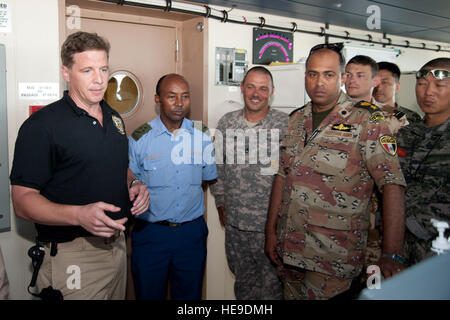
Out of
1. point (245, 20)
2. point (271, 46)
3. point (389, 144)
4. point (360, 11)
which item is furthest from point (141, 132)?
point (360, 11)

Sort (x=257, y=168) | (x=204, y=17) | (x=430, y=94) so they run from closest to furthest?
(x=430, y=94) < (x=257, y=168) < (x=204, y=17)

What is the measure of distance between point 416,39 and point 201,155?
3430 mm

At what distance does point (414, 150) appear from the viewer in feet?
6.25

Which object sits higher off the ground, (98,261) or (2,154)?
(2,154)

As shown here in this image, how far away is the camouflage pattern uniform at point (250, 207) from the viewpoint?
2.38m

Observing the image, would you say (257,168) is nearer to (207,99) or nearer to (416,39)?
(207,99)

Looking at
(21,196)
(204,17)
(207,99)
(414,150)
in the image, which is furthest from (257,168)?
(21,196)

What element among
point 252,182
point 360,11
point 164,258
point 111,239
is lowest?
point 164,258

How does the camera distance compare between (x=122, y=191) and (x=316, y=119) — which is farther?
(x=316, y=119)

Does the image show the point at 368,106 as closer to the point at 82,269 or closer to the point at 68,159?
the point at 68,159

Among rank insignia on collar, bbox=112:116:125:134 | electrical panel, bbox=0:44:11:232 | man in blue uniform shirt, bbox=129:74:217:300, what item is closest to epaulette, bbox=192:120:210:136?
man in blue uniform shirt, bbox=129:74:217:300

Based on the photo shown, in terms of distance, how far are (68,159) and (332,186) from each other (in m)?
1.30

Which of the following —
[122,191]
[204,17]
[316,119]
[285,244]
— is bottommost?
[285,244]

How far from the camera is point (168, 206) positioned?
234 cm
